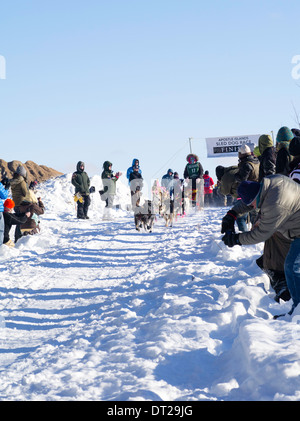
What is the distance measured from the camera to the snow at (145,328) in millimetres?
3326

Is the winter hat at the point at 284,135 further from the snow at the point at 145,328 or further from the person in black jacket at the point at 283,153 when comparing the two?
the snow at the point at 145,328

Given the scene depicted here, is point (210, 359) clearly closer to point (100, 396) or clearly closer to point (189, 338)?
point (189, 338)

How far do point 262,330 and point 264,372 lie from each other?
0.85m

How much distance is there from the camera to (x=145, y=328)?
484 centimetres

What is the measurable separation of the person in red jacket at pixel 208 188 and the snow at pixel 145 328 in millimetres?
10935

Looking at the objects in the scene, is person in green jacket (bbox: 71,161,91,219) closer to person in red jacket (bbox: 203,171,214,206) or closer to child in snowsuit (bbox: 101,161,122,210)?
child in snowsuit (bbox: 101,161,122,210)

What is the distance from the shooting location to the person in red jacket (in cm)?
2064

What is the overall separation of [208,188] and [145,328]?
16.7 meters

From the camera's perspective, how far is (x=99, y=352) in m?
4.29

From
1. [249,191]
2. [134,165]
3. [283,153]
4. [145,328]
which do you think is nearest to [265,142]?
[283,153]

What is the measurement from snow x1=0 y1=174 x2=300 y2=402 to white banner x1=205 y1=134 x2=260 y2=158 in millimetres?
16683

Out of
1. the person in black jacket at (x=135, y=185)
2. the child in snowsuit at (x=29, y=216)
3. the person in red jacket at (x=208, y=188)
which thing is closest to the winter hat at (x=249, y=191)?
the child in snowsuit at (x=29, y=216)

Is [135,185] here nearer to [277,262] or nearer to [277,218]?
[277,262]

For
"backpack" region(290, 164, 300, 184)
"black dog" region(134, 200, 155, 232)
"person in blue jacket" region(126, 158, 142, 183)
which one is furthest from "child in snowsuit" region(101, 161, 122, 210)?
"backpack" region(290, 164, 300, 184)
